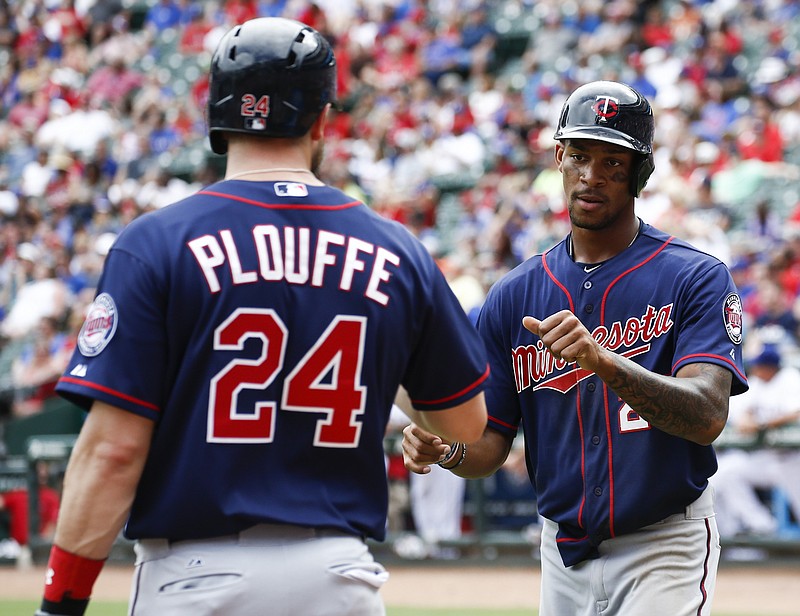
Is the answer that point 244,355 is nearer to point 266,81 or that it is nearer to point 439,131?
point 266,81

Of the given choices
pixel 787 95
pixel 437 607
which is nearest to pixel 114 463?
pixel 437 607

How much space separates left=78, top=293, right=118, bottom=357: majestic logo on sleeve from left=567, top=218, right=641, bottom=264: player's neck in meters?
1.65

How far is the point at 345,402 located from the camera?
2545mm

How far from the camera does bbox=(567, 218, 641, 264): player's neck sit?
12.0 ft

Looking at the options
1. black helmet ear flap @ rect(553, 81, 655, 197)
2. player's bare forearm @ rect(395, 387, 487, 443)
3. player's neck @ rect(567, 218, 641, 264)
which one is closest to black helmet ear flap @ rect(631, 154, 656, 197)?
black helmet ear flap @ rect(553, 81, 655, 197)

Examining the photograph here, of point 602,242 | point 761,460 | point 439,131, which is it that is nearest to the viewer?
point 602,242

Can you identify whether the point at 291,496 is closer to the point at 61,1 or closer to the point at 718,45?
the point at 718,45

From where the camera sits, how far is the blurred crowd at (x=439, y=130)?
40.8 feet

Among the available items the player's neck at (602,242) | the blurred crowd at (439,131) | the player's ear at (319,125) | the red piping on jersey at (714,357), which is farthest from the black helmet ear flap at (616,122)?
the blurred crowd at (439,131)

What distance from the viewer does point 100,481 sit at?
2.37 metres

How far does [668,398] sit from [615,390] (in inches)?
5.2

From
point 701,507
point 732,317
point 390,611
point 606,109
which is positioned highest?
point 606,109

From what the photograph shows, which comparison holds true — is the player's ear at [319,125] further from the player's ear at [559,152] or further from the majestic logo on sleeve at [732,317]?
the majestic logo on sleeve at [732,317]

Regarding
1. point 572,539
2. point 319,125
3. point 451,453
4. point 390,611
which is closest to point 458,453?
point 451,453
